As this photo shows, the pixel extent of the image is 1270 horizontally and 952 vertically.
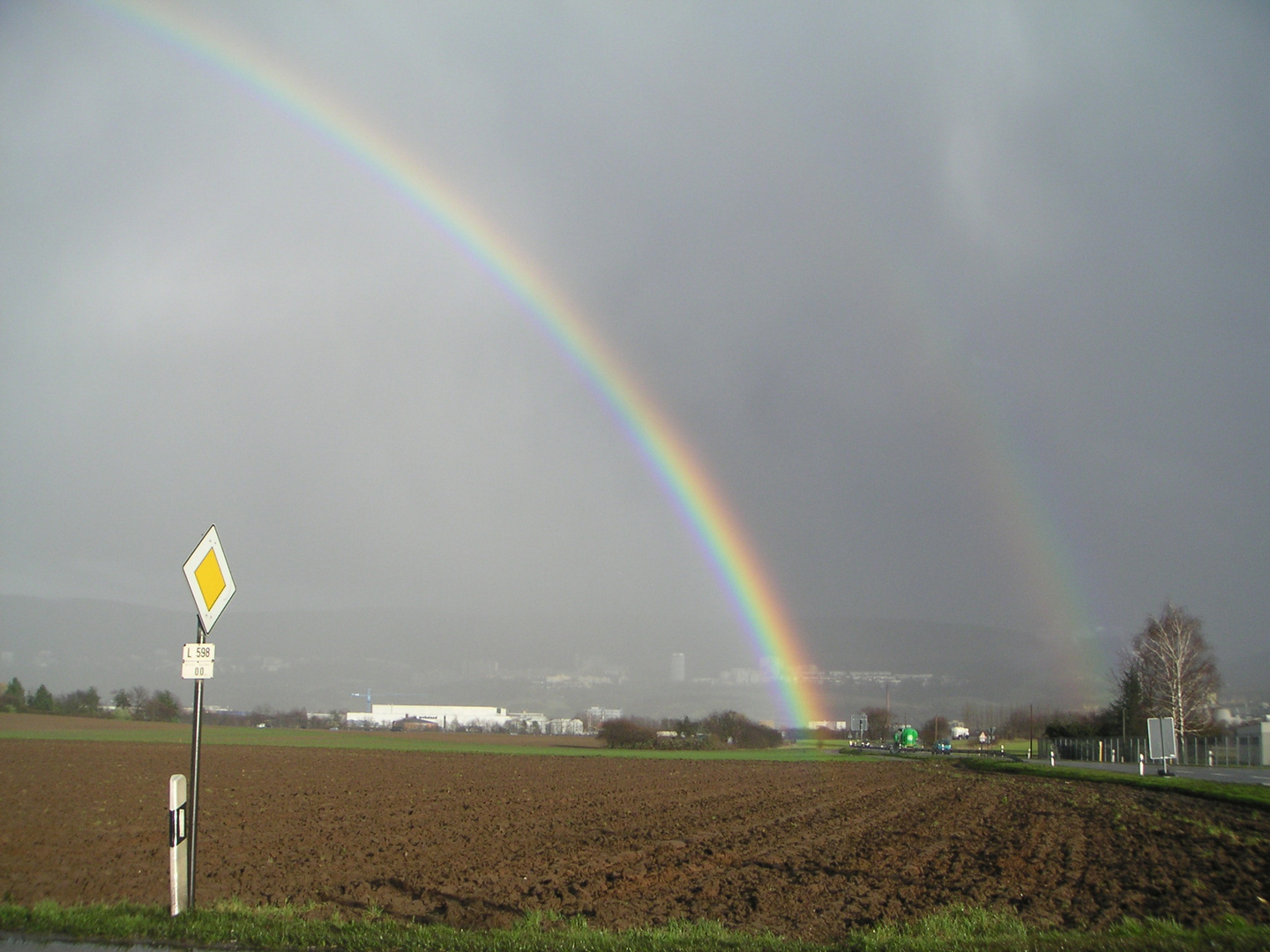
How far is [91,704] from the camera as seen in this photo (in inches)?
5290

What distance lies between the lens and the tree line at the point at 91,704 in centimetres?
12481

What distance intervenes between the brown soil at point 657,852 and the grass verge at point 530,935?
0.95 metres

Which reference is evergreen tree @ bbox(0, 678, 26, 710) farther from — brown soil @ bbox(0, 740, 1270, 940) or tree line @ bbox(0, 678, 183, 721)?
brown soil @ bbox(0, 740, 1270, 940)

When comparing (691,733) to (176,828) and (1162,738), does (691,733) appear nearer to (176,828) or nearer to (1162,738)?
(1162,738)

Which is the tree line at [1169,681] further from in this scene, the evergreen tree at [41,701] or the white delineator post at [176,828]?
the evergreen tree at [41,701]

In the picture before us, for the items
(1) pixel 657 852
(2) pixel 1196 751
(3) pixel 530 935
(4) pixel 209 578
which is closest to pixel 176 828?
(4) pixel 209 578

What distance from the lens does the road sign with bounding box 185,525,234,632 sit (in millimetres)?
10672

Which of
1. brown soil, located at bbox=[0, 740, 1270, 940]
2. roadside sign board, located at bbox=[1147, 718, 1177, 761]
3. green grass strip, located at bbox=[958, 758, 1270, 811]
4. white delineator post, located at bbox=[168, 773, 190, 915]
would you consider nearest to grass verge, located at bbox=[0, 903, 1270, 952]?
white delineator post, located at bbox=[168, 773, 190, 915]

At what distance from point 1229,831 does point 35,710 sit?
14082 cm

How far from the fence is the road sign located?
201 feet

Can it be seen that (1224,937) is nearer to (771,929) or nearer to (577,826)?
(771,929)

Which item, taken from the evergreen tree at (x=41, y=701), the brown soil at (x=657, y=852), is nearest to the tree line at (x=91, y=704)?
the evergreen tree at (x=41, y=701)

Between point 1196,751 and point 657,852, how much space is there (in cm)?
6663

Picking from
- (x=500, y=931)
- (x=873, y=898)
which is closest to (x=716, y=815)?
(x=873, y=898)
